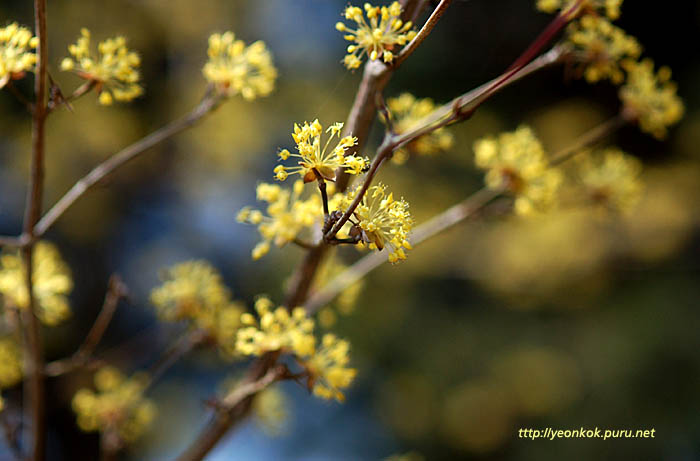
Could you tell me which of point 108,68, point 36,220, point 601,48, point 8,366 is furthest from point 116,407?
point 601,48

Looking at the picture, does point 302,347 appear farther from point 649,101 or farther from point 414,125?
point 649,101

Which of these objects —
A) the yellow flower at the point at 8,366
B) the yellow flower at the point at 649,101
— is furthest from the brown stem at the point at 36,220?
the yellow flower at the point at 649,101

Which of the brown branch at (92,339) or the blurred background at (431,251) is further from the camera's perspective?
the blurred background at (431,251)

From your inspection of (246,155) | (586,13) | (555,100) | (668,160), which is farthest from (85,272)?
(668,160)

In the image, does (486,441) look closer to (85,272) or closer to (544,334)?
(544,334)

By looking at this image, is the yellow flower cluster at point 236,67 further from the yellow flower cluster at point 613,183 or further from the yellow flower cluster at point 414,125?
the yellow flower cluster at point 613,183

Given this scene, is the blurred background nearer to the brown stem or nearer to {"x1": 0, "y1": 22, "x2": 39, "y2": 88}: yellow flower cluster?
the brown stem

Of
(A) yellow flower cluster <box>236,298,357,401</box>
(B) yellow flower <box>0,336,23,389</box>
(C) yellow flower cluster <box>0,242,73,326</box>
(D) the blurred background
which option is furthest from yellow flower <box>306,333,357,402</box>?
(D) the blurred background
